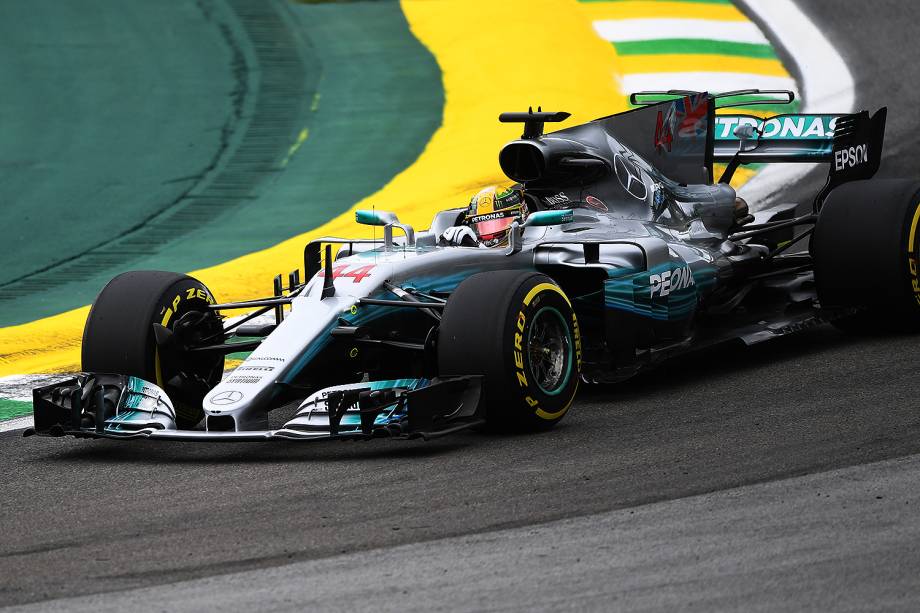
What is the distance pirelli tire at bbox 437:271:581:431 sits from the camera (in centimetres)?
784

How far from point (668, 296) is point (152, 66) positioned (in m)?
11.2

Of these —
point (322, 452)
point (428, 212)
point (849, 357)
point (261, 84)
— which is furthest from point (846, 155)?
point (261, 84)

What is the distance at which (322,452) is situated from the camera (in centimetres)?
796

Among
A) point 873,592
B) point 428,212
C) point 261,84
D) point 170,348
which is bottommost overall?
point 873,592

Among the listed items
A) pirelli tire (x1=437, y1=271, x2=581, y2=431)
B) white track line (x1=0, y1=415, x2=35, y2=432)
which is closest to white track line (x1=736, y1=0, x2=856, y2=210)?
pirelli tire (x1=437, y1=271, x2=581, y2=431)

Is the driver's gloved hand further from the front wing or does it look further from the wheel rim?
the front wing

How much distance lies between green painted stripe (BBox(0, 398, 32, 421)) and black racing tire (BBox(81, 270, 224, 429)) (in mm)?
868

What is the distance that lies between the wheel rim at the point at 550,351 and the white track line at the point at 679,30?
10841 mm

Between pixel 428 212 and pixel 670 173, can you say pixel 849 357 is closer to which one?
pixel 670 173

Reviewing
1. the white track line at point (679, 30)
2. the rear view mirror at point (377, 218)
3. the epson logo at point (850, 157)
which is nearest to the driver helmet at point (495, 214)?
the rear view mirror at point (377, 218)

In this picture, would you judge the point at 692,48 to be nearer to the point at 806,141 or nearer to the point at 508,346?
the point at 806,141

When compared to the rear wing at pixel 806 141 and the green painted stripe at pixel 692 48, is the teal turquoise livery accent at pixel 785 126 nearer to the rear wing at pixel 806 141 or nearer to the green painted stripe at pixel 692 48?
the rear wing at pixel 806 141

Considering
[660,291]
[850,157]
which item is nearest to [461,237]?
[660,291]

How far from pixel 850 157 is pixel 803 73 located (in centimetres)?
672
